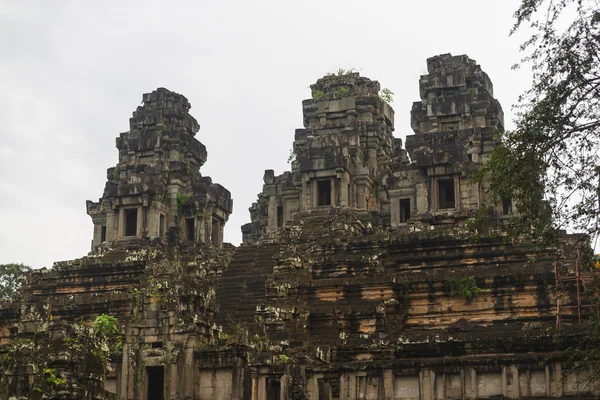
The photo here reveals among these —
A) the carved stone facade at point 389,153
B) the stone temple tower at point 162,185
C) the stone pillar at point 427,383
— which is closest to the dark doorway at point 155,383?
the stone pillar at point 427,383

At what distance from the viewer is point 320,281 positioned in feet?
115

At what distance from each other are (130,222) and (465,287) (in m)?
22.2

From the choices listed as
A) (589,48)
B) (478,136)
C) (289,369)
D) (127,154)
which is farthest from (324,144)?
(589,48)

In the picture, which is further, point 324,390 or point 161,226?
point 161,226

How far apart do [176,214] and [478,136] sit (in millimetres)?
15990

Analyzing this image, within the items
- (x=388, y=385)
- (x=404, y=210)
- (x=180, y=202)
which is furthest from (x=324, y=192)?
(x=388, y=385)

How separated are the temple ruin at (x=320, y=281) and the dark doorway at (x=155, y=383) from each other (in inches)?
1.2

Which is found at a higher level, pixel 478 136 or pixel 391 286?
pixel 478 136

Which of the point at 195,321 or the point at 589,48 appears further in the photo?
the point at 195,321

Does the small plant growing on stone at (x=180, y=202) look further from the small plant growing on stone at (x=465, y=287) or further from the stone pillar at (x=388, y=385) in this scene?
the stone pillar at (x=388, y=385)

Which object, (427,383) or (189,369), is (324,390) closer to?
(427,383)

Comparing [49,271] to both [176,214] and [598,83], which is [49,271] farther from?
[598,83]

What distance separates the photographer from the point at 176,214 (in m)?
50.9

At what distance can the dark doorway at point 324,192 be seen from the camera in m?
46.8
